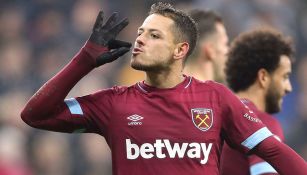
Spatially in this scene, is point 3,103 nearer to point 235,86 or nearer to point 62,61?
point 62,61

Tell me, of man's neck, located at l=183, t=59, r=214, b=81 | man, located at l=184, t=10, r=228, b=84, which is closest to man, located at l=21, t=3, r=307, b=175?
man's neck, located at l=183, t=59, r=214, b=81

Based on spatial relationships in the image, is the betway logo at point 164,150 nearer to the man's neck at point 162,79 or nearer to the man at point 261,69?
the man's neck at point 162,79

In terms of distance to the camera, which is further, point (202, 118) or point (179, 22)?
point (179, 22)

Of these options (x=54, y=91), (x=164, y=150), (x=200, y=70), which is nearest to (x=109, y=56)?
(x=54, y=91)

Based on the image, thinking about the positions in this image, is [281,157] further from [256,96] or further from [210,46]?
[210,46]

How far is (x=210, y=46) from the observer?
7254 mm

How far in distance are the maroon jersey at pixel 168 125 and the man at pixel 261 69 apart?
1.00m

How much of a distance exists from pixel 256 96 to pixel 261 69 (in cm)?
19

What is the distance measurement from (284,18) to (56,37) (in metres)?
2.96

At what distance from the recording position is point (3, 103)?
1158 cm

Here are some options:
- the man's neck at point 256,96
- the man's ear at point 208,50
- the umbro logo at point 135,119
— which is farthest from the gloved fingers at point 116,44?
the man's ear at point 208,50

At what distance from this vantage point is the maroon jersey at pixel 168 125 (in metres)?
5.12

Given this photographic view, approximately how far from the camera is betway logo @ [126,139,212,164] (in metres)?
5.11

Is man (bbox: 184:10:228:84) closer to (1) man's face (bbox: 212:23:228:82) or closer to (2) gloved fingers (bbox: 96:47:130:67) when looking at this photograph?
(1) man's face (bbox: 212:23:228:82)
